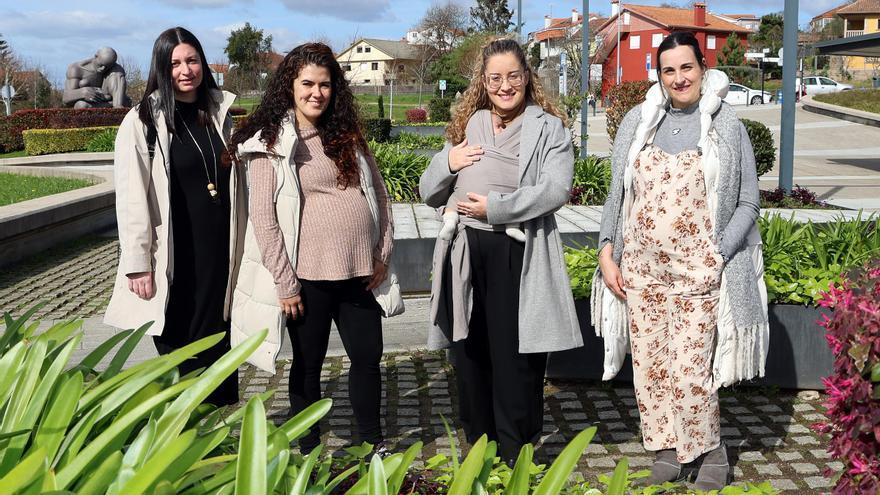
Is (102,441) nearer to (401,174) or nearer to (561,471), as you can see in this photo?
(561,471)

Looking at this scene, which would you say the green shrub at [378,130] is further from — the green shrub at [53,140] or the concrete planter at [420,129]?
the green shrub at [53,140]

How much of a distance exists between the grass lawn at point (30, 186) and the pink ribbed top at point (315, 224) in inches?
391

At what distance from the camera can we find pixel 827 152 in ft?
82.8

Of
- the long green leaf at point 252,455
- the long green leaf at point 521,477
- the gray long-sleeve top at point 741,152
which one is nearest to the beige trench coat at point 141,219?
the gray long-sleeve top at point 741,152

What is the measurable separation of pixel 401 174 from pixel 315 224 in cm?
870

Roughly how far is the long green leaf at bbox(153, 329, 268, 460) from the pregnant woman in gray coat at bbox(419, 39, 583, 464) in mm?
1753

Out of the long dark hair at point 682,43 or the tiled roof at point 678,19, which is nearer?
the long dark hair at point 682,43

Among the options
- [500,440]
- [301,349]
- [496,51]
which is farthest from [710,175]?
[301,349]

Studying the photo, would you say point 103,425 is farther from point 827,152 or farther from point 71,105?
point 71,105

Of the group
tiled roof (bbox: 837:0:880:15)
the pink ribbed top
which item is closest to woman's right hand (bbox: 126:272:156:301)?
the pink ribbed top

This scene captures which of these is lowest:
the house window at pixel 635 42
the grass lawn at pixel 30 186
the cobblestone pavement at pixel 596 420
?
the cobblestone pavement at pixel 596 420

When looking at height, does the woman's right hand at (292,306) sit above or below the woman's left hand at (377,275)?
below

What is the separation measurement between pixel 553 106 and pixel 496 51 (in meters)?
0.34

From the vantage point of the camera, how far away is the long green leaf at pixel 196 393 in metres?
1.98
